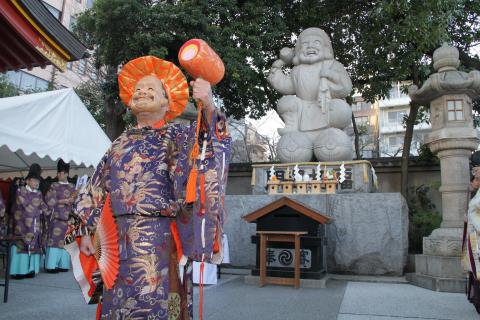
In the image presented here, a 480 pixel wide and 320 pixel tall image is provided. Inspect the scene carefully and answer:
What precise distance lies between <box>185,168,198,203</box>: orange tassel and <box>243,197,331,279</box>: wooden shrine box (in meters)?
3.61

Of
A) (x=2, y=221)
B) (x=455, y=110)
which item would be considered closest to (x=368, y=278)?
(x=455, y=110)

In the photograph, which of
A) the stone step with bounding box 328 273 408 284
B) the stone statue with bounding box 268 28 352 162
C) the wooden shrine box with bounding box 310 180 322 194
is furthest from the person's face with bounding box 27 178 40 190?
the stone step with bounding box 328 273 408 284

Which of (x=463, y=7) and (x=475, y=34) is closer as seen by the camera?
(x=463, y=7)

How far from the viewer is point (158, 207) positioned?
2.25m

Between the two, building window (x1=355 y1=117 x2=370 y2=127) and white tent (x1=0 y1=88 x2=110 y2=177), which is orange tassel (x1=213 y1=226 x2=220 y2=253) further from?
building window (x1=355 y1=117 x2=370 y2=127)

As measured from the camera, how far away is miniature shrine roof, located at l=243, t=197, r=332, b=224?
18.2 feet

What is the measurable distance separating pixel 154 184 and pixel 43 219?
5851 millimetres

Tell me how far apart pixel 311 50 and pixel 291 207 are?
173 inches

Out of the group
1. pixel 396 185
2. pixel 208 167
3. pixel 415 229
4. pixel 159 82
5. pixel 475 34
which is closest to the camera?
pixel 208 167

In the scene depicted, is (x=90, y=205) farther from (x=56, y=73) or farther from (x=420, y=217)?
(x=56, y=73)

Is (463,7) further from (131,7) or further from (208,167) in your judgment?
(208,167)

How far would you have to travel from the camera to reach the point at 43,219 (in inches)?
285

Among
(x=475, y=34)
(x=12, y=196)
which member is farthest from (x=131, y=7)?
(x=475, y=34)

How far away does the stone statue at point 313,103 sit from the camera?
799 centimetres
